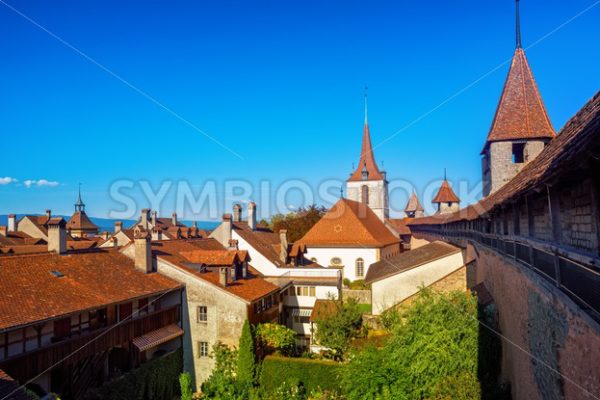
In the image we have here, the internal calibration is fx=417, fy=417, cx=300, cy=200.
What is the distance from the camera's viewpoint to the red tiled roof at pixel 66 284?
14141 mm

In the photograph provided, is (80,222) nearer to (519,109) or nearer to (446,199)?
(446,199)

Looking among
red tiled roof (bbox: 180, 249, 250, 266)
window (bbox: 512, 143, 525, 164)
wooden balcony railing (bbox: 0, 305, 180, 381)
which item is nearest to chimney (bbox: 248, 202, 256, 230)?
red tiled roof (bbox: 180, 249, 250, 266)

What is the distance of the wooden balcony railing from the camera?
1327 cm

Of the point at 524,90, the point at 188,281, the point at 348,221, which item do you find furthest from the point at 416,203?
the point at 188,281

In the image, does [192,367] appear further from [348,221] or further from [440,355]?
[348,221]

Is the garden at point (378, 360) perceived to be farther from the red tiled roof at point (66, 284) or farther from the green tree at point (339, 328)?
the red tiled roof at point (66, 284)

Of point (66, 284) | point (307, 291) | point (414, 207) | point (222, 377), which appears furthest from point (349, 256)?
point (414, 207)

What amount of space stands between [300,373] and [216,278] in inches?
280

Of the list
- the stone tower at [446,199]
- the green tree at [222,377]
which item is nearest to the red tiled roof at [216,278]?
the green tree at [222,377]

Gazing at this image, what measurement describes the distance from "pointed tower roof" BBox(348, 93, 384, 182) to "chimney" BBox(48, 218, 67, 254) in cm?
4724

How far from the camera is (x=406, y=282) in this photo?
2539 centimetres

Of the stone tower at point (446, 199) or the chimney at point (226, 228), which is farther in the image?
the stone tower at point (446, 199)

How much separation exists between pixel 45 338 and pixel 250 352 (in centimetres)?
878

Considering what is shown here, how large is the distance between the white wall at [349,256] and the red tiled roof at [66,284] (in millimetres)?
21659
